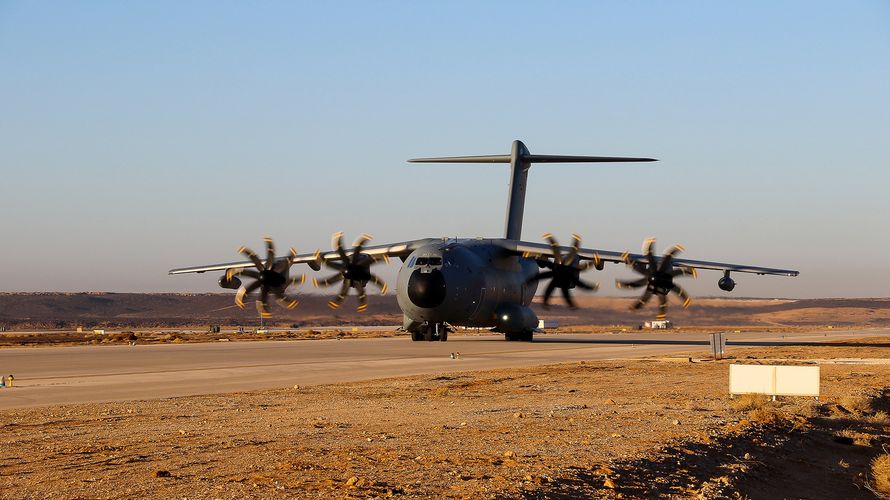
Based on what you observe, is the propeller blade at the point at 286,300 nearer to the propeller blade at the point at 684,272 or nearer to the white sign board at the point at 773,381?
the propeller blade at the point at 684,272

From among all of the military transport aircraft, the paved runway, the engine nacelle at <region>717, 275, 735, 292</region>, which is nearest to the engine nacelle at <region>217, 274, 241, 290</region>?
the military transport aircraft

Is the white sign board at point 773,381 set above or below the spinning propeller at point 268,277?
below

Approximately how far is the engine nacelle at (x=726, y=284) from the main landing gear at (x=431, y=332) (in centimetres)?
1307

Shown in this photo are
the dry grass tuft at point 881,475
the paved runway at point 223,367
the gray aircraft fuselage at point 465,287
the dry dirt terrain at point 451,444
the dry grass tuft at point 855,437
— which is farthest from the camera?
the gray aircraft fuselage at point 465,287

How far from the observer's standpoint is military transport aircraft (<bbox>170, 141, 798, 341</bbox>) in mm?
44312

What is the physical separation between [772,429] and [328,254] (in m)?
34.1

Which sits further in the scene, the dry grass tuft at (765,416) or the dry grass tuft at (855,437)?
the dry grass tuft at (765,416)

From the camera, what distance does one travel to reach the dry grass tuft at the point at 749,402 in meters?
20.1

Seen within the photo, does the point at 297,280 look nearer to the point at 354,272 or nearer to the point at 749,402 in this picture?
the point at 354,272

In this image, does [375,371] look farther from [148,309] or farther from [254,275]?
[148,309]

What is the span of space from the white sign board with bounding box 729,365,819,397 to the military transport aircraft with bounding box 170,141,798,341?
21439mm

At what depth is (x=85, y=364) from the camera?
33.5 meters

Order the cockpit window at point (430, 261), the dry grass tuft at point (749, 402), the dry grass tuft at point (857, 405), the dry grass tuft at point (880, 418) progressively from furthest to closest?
the cockpit window at point (430, 261)
the dry grass tuft at point (857, 405)
the dry grass tuft at point (880, 418)
the dry grass tuft at point (749, 402)

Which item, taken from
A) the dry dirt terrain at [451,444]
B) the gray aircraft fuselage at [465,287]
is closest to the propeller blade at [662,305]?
the gray aircraft fuselage at [465,287]
